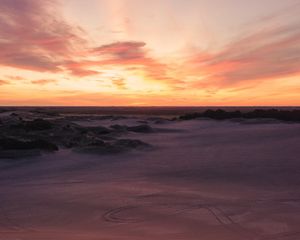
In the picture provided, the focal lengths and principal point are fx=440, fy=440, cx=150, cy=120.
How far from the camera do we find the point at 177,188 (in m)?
9.66

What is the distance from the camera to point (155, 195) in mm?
8844

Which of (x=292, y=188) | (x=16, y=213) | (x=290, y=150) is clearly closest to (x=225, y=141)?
(x=290, y=150)

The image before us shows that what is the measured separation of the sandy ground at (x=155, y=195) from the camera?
6301 mm

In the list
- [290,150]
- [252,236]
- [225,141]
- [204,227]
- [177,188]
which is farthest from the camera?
[225,141]

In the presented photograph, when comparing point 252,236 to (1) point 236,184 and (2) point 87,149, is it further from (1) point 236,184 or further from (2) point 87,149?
(2) point 87,149

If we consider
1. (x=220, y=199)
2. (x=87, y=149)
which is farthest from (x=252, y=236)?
(x=87, y=149)

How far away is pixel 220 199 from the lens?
27.3ft

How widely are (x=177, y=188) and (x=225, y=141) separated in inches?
375

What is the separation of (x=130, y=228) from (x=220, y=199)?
8.20ft

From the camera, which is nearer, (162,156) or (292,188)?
(292,188)

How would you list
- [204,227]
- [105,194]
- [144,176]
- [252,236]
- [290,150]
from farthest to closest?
1. [290,150]
2. [144,176]
3. [105,194]
4. [204,227]
5. [252,236]

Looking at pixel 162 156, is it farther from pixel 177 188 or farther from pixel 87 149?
pixel 177 188

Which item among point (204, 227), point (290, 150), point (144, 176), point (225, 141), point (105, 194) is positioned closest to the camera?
point (204, 227)

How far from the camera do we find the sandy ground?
20.7 feet
